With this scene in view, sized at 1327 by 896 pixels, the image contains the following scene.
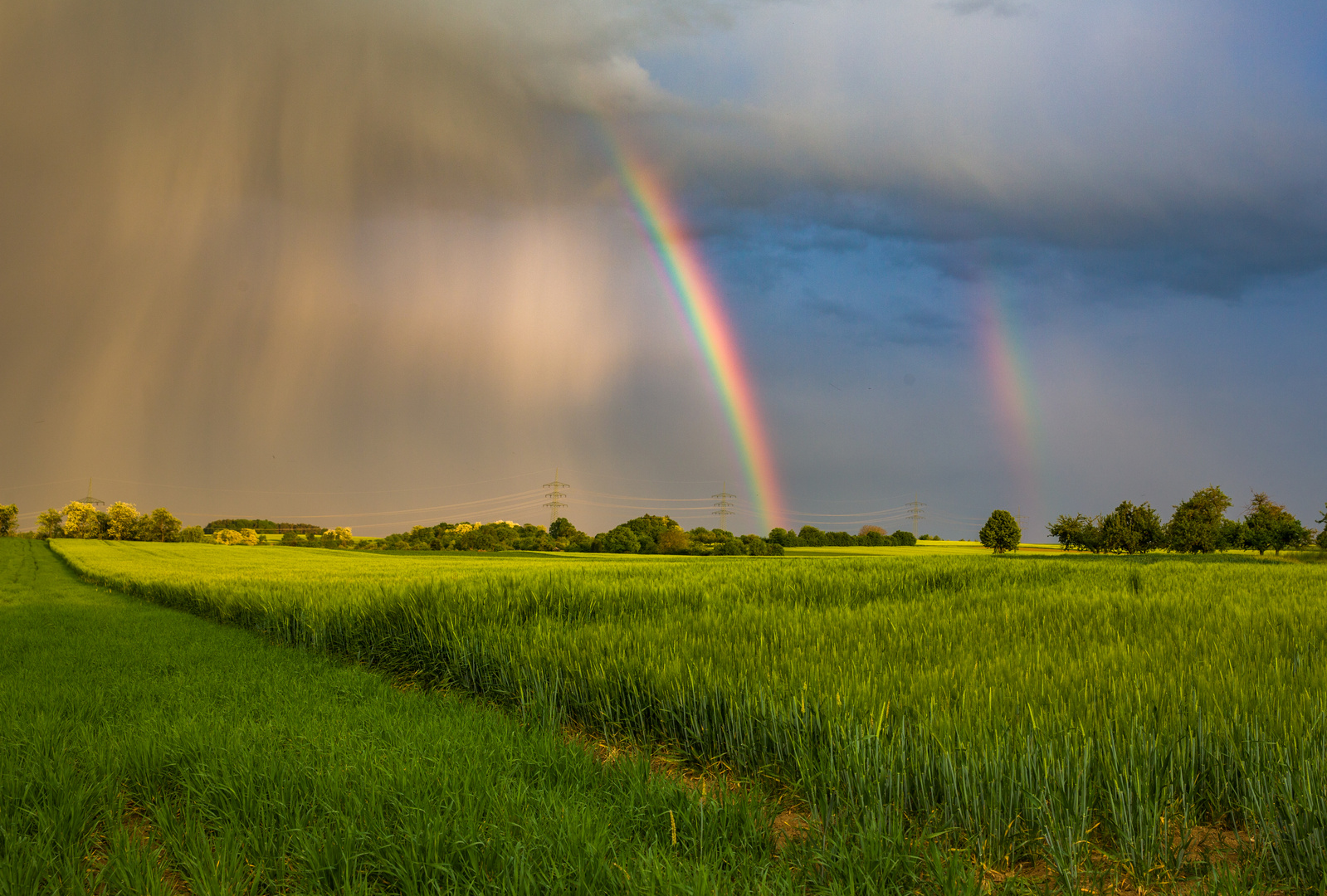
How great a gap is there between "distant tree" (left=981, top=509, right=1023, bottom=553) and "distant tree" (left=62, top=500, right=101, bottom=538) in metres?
109

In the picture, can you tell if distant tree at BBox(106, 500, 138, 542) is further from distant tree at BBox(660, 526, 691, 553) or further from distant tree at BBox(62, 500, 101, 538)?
distant tree at BBox(660, 526, 691, 553)

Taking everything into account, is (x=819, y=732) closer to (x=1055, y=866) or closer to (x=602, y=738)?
(x=1055, y=866)

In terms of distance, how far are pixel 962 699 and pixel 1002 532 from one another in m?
81.9

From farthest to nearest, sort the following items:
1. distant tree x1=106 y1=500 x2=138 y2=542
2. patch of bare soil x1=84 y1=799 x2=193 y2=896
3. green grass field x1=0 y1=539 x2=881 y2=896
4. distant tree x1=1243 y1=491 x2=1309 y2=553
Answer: distant tree x1=106 y1=500 x2=138 y2=542
distant tree x1=1243 y1=491 x2=1309 y2=553
patch of bare soil x1=84 y1=799 x2=193 y2=896
green grass field x1=0 y1=539 x2=881 y2=896

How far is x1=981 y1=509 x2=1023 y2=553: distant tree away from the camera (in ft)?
254

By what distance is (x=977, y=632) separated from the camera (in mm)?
7871

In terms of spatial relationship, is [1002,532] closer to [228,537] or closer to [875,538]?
[875,538]

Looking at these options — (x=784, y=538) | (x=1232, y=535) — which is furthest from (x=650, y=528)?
(x=1232, y=535)

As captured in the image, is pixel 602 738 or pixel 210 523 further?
pixel 210 523

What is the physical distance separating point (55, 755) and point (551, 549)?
76.4 metres

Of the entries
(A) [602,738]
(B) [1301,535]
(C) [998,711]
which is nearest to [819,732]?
(C) [998,711]

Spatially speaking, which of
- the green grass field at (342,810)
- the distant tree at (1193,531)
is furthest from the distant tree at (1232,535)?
the green grass field at (342,810)

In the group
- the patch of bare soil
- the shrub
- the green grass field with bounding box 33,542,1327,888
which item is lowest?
the shrub

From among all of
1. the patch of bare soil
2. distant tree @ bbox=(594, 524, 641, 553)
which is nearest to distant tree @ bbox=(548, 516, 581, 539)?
distant tree @ bbox=(594, 524, 641, 553)
